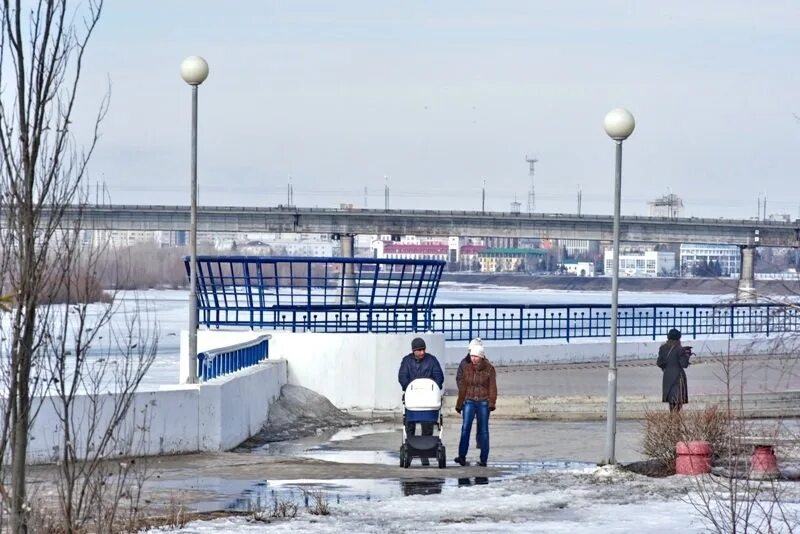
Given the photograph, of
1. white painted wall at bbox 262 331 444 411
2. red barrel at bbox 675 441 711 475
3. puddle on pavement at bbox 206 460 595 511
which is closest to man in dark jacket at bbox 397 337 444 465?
puddle on pavement at bbox 206 460 595 511

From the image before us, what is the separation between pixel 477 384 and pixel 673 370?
18.5 ft

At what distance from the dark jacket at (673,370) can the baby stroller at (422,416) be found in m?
5.65

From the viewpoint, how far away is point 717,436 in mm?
17344

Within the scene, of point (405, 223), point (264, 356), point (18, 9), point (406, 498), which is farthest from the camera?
point (405, 223)

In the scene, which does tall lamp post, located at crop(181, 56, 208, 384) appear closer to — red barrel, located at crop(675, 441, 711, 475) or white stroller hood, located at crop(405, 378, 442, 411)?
white stroller hood, located at crop(405, 378, 442, 411)

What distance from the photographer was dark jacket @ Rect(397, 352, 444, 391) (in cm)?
1780

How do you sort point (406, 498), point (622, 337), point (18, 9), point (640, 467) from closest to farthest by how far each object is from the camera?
point (18, 9) < point (406, 498) < point (640, 467) < point (622, 337)

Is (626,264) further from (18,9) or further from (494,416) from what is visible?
(18,9)

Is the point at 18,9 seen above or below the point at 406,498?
above

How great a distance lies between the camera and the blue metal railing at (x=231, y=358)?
19234mm

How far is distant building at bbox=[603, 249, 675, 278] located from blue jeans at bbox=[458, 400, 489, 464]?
153 meters

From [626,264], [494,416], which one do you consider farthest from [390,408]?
[626,264]

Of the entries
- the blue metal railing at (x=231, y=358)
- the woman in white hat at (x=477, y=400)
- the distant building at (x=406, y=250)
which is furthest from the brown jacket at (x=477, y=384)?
the distant building at (x=406, y=250)

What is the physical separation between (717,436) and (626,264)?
562 feet
